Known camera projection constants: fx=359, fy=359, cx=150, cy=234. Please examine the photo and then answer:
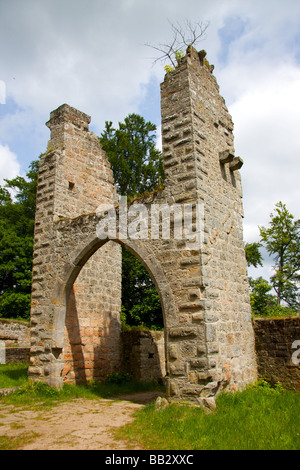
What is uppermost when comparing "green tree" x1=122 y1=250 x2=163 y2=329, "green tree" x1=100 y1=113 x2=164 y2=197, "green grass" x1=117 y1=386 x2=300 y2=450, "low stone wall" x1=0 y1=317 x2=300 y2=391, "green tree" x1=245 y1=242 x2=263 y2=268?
"green tree" x1=100 y1=113 x2=164 y2=197

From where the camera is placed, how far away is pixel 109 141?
2017 centimetres

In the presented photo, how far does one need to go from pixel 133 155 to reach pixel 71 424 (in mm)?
16497

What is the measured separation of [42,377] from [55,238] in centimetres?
287

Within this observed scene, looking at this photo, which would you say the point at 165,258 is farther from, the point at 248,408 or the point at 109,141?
the point at 109,141

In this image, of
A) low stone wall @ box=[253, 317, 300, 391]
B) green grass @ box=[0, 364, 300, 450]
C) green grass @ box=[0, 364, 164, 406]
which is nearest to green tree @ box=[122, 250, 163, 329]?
green grass @ box=[0, 364, 164, 406]

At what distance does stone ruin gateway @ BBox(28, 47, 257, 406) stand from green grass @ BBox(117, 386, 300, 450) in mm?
367

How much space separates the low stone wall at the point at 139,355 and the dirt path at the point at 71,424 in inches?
105

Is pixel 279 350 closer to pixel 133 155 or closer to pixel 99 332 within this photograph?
pixel 99 332

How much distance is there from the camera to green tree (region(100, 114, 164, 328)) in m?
17.3

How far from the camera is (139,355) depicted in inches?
369

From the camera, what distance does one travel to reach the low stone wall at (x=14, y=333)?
13.0 m

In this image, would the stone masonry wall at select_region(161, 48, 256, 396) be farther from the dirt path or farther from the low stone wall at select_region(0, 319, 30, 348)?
the low stone wall at select_region(0, 319, 30, 348)

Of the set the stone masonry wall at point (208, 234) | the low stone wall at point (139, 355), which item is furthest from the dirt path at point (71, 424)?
the low stone wall at point (139, 355)

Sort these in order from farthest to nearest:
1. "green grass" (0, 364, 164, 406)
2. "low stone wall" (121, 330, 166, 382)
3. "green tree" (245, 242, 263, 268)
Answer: "green tree" (245, 242, 263, 268) < "low stone wall" (121, 330, 166, 382) < "green grass" (0, 364, 164, 406)
